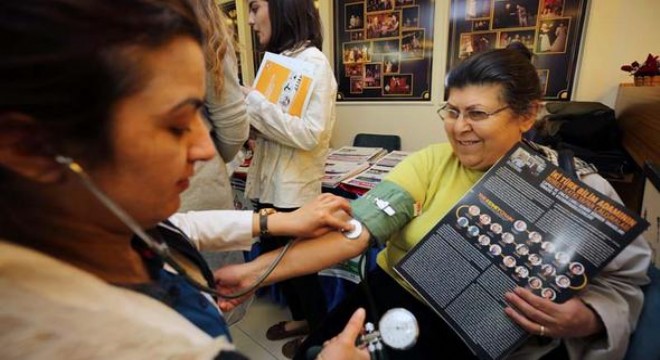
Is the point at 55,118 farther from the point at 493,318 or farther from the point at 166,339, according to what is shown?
the point at 493,318

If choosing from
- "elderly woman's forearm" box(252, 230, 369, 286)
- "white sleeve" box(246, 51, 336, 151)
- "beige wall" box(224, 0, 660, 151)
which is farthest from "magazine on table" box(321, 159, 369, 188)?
"beige wall" box(224, 0, 660, 151)

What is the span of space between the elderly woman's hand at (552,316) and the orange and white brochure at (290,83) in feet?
3.16

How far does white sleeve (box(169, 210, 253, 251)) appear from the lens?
0.83 meters

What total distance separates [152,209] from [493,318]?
2.48ft

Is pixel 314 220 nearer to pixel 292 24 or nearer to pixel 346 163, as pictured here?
pixel 292 24

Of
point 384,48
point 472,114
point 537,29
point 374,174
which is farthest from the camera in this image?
point 384,48

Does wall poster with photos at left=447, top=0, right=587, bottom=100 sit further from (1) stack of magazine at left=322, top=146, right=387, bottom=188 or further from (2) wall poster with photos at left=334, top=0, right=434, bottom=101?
(1) stack of magazine at left=322, top=146, right=387, bottom=188

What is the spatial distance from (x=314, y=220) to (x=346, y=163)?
125 centimetres

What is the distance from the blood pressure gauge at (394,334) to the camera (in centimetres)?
71

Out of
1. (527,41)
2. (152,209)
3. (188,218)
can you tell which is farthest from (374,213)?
(527,41)

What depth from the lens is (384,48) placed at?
3.10 metres

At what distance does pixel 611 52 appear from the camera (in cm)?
241

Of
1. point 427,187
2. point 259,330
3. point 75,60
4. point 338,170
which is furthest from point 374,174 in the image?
point 75,60

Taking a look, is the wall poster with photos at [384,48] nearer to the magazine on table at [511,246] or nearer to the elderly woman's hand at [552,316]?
the magazine on table at [511,246]
